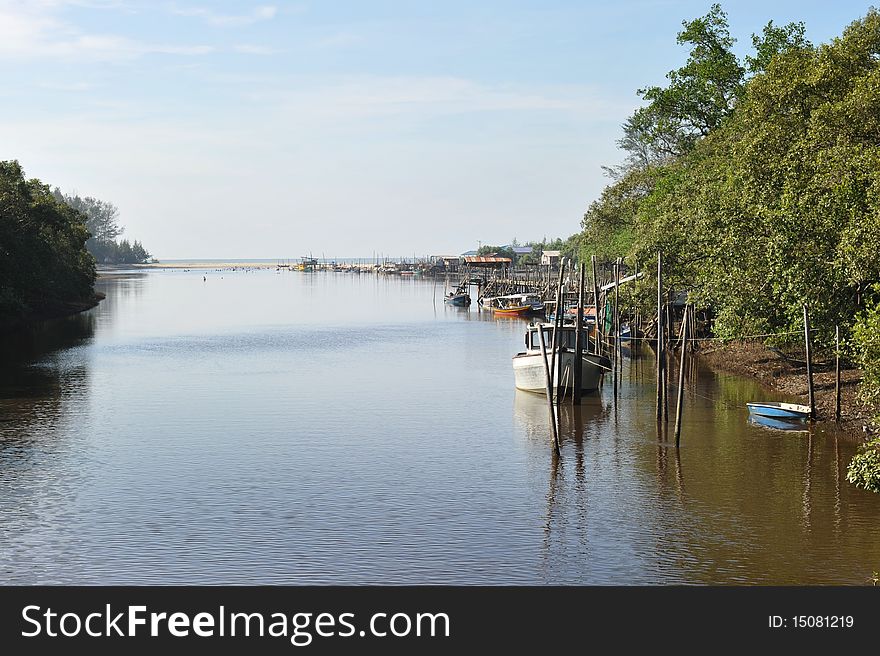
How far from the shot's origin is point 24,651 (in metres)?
14.8

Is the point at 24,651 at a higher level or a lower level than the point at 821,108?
lower

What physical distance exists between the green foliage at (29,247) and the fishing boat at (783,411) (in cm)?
4644

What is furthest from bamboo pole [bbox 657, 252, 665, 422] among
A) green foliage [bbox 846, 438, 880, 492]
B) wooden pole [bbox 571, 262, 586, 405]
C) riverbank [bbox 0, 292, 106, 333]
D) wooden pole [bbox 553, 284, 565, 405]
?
riverbank [bbox 0, 292, 106, 333]

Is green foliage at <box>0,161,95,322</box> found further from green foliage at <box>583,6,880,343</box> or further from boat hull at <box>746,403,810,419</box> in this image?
boat hull at <box>746,403,810,419</box>

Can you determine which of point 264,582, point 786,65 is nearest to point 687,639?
point 264,582

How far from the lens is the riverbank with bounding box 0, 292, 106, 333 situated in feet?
218

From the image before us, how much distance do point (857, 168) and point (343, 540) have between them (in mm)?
17164

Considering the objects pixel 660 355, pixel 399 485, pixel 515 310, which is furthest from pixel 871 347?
pixel 515 310

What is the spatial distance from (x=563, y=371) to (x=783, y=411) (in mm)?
8918

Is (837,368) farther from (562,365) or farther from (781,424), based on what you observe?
(562,365)

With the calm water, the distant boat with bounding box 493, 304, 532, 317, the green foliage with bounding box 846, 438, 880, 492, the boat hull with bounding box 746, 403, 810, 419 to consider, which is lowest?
the calm water

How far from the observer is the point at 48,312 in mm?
78875

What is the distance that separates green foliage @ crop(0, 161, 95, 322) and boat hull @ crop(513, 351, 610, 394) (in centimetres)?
3601

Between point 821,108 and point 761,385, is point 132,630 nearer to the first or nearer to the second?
point 821,108
